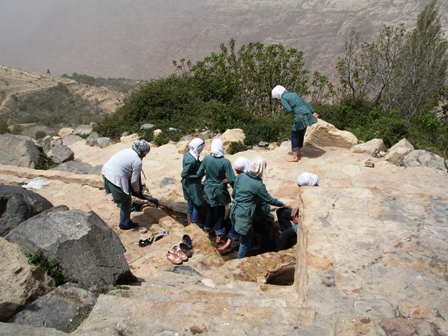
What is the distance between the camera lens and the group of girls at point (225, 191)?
4.61 m

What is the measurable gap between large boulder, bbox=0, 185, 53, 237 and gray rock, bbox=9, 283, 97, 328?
167cm

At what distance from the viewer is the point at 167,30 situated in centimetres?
8875

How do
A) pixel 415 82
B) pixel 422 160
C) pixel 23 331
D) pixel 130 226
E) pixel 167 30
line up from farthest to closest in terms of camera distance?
1. pixel 167 30
2. pixel 415 82
3. pixel 422 160
4. pixel 130 226
5. pixel 23 331

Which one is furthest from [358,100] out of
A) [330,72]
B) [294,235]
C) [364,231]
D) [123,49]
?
[123,49]

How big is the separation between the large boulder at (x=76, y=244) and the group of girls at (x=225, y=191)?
67.6 inches

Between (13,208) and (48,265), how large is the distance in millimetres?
1521

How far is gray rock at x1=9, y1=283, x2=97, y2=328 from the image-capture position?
102 inches

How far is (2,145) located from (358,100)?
941 cm

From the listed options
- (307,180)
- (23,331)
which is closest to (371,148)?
(307,180)

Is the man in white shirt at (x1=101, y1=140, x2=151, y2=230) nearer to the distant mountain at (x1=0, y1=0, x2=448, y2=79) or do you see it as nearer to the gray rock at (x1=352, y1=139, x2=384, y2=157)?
the gray rock at (x1=352, y1=139, x2=384, y2=157)

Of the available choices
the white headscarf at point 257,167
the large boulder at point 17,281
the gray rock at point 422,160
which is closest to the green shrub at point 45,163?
the white headscarf at point 257,167

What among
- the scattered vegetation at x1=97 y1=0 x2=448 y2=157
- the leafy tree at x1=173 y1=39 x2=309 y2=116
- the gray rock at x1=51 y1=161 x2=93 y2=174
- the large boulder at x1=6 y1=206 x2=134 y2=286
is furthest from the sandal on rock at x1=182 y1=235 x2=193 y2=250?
the leafy tree at x1=173 y1=39 x2=309 y2=116

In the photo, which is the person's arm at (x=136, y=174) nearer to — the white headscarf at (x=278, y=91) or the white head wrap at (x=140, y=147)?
the white head wrap at (x=140, y=147)

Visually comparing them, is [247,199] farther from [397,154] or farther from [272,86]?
[272,86]
